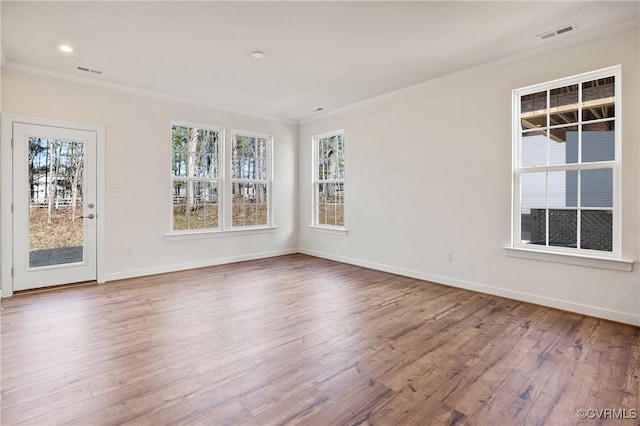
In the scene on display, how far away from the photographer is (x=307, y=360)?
232 cm

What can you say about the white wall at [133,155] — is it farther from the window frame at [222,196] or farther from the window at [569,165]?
the window at [569,165]

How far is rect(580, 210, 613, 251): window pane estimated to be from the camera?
10.3ft

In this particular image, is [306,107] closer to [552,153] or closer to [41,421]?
[552,153]

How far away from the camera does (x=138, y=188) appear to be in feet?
15.5

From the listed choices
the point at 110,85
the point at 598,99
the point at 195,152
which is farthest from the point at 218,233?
the point at 598,99

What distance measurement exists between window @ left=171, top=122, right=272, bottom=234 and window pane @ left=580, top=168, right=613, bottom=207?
475 cm

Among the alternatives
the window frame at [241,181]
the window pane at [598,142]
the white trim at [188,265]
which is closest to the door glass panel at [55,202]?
the white trim at [188,265]

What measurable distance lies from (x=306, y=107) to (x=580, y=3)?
12.5ft

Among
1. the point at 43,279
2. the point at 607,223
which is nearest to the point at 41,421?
the point at 43,279

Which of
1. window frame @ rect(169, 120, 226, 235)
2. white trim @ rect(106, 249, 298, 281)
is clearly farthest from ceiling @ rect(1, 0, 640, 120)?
white trim @ rect(106, 249, 298, 281)

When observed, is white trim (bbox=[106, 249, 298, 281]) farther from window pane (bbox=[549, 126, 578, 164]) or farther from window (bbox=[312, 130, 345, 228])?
window pane (bbox=[549, 126, 578, 164])

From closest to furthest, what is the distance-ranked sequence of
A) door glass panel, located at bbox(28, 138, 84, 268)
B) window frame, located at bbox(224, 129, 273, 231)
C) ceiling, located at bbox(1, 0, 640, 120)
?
1. ceiling, located at bbox(1, 0, 640, 120)
2. door glass panel, located at bbox(28, 138, 84, 268)
3. window frame, located at bbox(224, 129, 273, 231)

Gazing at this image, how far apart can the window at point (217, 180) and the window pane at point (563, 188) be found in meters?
4.49

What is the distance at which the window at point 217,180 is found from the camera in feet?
17.1
